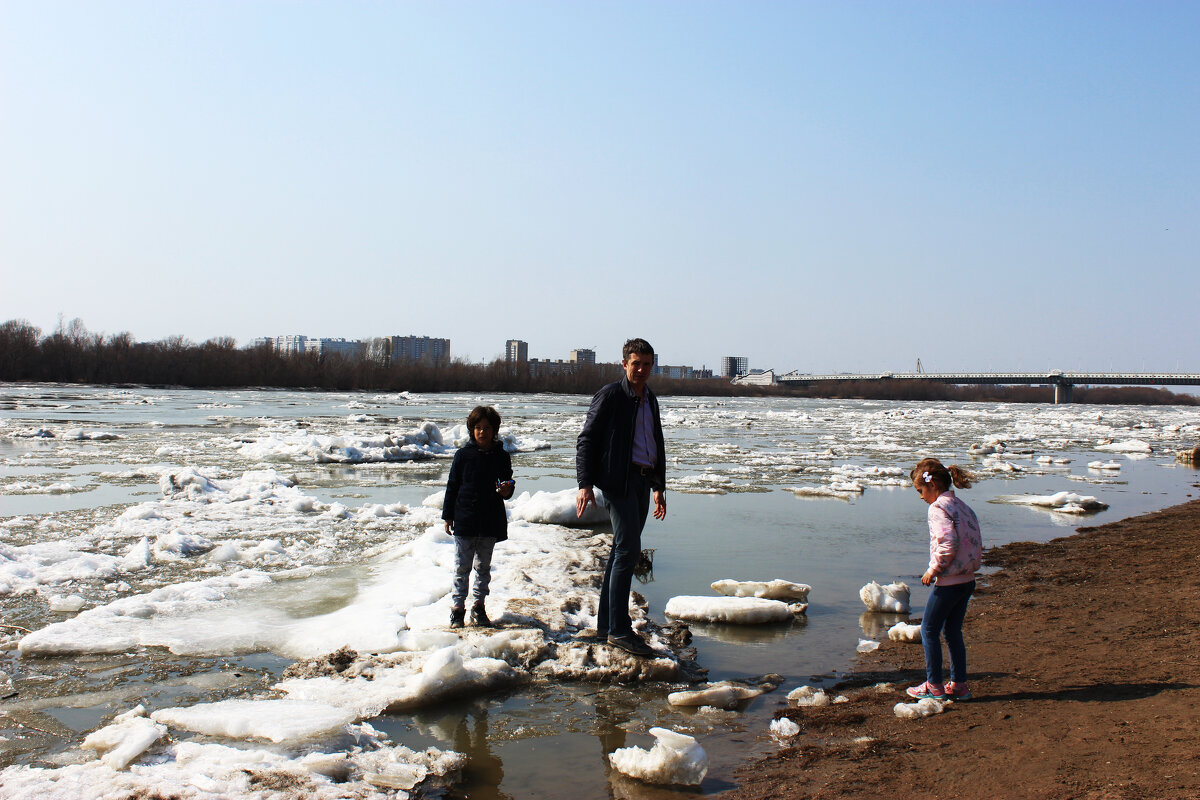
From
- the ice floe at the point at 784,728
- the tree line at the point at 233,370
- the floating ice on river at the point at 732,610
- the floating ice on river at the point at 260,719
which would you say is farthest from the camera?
the tree line at the point at 233,370

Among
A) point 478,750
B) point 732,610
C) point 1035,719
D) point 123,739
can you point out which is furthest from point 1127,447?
point 123,739

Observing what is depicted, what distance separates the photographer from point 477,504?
518 cm

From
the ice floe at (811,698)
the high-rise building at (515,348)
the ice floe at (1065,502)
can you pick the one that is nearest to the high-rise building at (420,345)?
the high-rise building at (515,348)

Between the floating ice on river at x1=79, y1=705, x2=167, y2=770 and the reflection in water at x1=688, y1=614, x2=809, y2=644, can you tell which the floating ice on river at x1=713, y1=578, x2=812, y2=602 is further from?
the floating ice on river at x1=79, y1=705, x2=167, y2=770

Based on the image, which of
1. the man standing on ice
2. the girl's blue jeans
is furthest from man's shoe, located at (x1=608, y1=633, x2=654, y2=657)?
the girl's blue jeans

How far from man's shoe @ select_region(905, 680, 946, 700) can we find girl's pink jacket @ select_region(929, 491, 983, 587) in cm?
51

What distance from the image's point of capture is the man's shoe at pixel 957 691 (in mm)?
4012

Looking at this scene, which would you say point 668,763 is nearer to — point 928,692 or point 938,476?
point 928,692

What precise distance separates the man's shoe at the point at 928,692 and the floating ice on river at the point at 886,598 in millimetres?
1940

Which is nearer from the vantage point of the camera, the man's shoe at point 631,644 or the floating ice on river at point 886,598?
the man's shoe at point 631,644

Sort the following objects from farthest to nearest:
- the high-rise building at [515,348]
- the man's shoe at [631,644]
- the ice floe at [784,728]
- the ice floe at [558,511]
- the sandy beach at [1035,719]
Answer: the high-rise building at [515,348] → the ice floe at [558,511] → the man's shoe at [631,644] → the ice floe at [784,728] → the sandy beach at [1035,719]

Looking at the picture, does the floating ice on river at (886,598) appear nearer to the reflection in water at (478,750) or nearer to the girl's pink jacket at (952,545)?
the girl's pink jacket at (952,545)

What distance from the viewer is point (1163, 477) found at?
54.4ft

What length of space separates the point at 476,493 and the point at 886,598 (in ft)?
10.3
